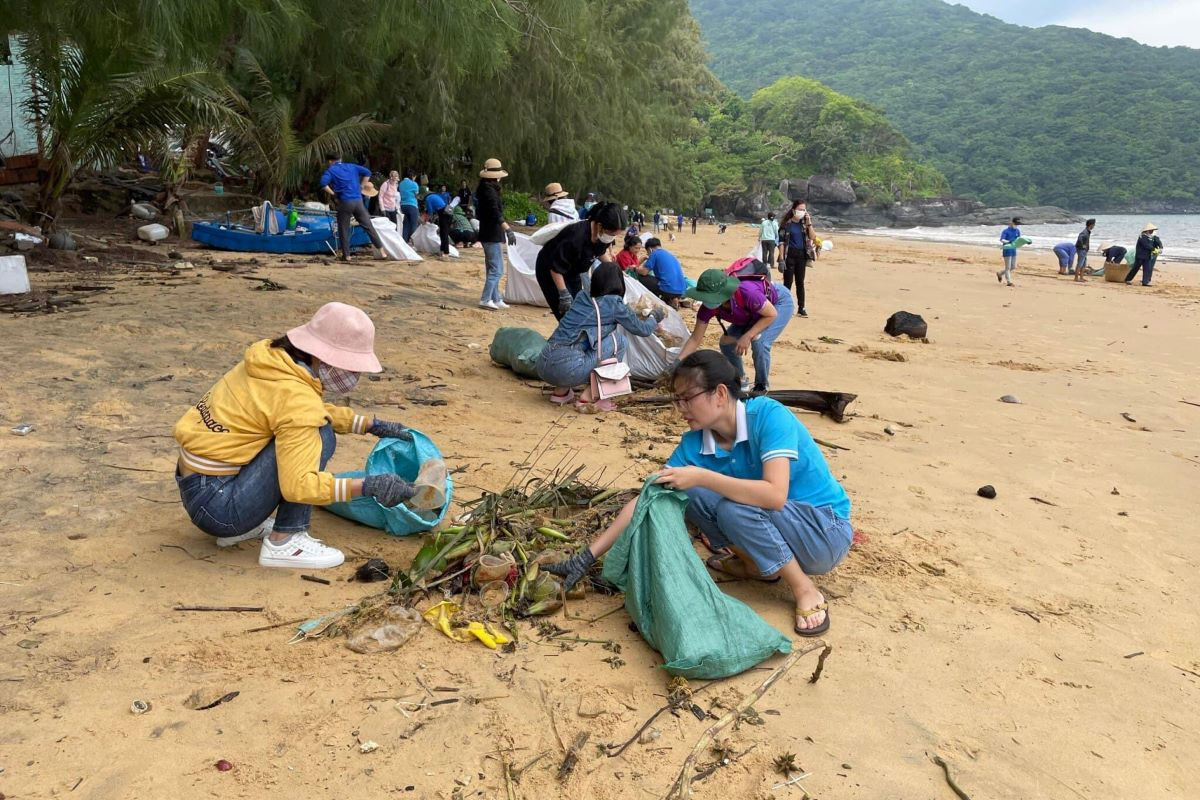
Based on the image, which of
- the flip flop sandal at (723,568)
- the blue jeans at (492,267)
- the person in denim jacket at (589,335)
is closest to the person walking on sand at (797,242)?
the blue jeans at (492,267)

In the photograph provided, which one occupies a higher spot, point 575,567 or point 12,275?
point 12,275

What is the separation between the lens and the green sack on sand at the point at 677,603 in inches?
99.0

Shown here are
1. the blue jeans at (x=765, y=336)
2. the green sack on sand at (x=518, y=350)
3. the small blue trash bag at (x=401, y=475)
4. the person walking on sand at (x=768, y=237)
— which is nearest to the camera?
the small blue trash bag at (x=401, y=475)

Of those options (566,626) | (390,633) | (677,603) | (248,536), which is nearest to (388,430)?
(248,536)

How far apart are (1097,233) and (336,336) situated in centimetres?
5598

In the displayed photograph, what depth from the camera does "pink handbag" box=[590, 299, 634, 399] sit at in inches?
221

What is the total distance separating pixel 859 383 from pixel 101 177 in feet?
42.3

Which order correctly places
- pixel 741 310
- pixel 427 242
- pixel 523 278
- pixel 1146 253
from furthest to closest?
1. pixel 1146 253
2. pixel 427 242
3. pixel 523 278
4. pixel 741 310

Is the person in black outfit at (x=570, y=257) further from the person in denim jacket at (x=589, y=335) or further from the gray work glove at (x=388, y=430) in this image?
the gray work glove at (x=388, y=430)

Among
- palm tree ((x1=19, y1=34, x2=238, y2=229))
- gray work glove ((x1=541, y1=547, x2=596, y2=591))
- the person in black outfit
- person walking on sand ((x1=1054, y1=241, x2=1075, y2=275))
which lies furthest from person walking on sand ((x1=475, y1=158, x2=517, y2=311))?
person walking on sand ((x1=1054, y1=241, x2=1075, y2=275))

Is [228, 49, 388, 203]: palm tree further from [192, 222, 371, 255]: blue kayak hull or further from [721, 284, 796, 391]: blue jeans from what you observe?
[721, 284, 796, 391]: blue jeans

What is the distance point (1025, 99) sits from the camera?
99562mm

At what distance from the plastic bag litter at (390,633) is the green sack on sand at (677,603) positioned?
2.17ft

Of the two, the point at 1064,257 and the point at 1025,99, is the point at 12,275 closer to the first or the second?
the point at 1064,257
